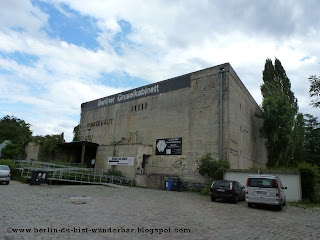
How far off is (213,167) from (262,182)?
22.8ft

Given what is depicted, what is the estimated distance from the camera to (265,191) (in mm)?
12047

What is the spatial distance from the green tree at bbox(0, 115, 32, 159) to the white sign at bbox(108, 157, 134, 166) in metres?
11.8

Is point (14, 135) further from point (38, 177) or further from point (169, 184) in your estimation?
point (169, 184)

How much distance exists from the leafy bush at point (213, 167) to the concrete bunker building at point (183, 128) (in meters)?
1.35

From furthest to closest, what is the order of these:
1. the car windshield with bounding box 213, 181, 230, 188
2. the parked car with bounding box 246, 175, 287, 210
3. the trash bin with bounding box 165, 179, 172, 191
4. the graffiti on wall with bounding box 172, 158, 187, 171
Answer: the graffiti on wall with bounding box 172, 158, 187, 171 < the trash bin with bounding box 165, 179, 172, 191 < the car windshield with bounding box 213, 181, 230, 188 < the parked car with bounding box 246, 175, 287, 210

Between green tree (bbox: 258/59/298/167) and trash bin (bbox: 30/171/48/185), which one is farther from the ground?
green tree (bbox: 258/59/298/167)

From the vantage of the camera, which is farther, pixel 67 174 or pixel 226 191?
pixel 67 174

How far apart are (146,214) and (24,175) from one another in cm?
1553

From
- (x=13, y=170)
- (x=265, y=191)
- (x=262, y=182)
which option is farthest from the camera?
(x=13, y=170)

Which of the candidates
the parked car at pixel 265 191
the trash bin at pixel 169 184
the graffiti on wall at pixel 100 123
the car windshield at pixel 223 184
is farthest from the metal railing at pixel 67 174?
the parked car at pixel 265 191

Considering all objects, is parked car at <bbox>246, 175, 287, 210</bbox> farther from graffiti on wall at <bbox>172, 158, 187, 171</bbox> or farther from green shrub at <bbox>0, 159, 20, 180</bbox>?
green shrub at <bbox>0, 159, 20, 180</bbox>

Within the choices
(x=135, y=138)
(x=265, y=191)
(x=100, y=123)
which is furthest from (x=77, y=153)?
(x=265, y=191)

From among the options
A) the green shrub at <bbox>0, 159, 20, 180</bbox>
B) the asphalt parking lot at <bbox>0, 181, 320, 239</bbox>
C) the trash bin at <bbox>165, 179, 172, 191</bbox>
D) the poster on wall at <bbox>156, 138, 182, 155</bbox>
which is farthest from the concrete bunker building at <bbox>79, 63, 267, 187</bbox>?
the asphalt parking lot at <bbox>0, 181, 320, 239</bbox>

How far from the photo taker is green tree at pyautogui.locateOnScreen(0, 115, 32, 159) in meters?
29.6
